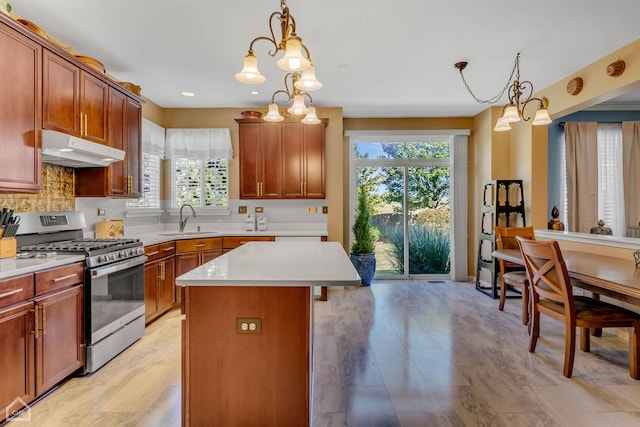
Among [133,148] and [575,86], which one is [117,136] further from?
[575,86]

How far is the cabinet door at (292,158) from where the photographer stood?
15.6 feet

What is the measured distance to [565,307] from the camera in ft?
8.15

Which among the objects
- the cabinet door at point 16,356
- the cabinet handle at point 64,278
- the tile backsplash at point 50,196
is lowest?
the cabinet door at point 16,356

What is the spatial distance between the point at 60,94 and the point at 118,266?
4.54 feet

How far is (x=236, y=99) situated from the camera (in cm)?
467

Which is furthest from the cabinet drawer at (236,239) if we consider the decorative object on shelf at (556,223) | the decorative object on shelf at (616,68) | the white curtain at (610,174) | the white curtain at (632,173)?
the white curtain at (632,173)

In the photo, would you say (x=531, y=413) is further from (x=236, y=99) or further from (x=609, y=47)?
(x=236, y=99)

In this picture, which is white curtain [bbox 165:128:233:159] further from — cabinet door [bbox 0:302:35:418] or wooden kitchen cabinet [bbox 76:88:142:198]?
cabinet door [bbox 0:302:35:418]

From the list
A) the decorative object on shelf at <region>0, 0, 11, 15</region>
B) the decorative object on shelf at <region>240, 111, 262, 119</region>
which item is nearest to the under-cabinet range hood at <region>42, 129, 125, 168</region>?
the decorative object on shelf at <region>0, 0, 11, 15</region>

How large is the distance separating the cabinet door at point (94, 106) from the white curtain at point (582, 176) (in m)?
5.82

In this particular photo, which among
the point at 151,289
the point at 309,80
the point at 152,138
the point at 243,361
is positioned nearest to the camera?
the point at 243,361

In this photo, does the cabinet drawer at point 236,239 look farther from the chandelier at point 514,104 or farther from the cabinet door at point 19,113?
the chandelier at point 514,104

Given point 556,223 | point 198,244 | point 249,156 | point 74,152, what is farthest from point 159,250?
point 556,223

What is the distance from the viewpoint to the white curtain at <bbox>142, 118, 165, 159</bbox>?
14.4 ft
